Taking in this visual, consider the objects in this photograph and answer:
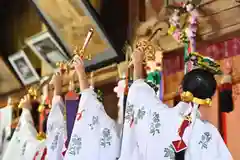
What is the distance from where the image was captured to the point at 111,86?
1.87m

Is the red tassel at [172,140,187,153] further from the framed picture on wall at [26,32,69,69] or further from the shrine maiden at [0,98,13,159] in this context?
the shrine maiden at [0,98,13,159]

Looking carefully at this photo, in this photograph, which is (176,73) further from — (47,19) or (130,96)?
(47,19)

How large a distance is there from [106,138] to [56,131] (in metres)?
0.24

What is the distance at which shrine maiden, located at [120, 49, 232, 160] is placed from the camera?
3.98 ft

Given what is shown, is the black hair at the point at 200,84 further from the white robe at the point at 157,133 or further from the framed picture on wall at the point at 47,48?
the framed picture on wall at the point at 47,48

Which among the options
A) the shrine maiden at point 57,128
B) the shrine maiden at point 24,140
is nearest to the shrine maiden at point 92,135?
the shrine maiden at point 57,128

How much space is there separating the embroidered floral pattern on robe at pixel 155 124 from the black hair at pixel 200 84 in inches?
3.7

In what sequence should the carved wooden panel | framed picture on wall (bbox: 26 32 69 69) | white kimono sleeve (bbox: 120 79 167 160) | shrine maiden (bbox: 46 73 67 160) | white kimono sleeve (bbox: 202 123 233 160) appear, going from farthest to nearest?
framed picture on wall (bbox: 26 32 69 69)
the carved wooden panel
shrine maiden (bbox: 46 73 67 160)
white kimono sleeve (bbox: 120 79 167 160)
white kimono sleeve (bbox: 202 123 233 160)

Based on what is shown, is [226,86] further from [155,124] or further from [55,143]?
[55,143]

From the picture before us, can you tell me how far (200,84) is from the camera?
1.25 meters

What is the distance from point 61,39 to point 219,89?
0.68 metres

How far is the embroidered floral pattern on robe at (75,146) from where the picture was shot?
145 centimetres

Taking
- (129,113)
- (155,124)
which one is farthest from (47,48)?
(155,124)

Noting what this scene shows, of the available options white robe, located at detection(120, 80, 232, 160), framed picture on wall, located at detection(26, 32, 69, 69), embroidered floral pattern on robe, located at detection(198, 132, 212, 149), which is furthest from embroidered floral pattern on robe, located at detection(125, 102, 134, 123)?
framed picture on wall, located at detection(26, 32, 69, 69)
